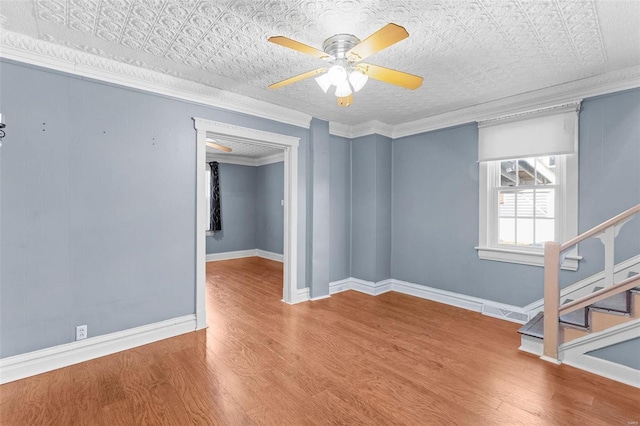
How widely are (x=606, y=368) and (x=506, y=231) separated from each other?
5.83 feet

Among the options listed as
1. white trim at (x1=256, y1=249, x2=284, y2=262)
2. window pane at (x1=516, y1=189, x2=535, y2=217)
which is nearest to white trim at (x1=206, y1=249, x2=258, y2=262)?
white trim at (x1=256, y1=249, x2=284, y2=262)

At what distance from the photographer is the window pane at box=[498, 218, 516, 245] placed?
3867 millimetres

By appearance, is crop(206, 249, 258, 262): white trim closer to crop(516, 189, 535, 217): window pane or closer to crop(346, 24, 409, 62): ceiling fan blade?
crop(516, 189, 535, 217): window pane

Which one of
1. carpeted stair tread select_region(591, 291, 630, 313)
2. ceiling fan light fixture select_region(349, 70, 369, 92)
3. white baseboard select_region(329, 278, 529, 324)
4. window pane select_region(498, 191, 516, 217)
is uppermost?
ceiling fan light fixture select_region(349, 70, 369, 92)

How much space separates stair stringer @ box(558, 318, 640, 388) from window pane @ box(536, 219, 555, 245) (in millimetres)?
1306

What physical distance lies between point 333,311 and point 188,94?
3.05 m

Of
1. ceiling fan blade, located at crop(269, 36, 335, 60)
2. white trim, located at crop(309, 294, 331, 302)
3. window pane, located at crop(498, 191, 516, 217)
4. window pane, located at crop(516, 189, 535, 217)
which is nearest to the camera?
ceiling fan blade, located at crop(269, 36, 335, 60)

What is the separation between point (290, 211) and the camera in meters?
4.30

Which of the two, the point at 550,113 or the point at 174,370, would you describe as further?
the point at 550,113

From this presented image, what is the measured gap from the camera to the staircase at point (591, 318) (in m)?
2.36

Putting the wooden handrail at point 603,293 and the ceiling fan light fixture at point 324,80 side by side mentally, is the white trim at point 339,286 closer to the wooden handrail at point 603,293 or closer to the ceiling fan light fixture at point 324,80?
the wooden handrail at point 603,293

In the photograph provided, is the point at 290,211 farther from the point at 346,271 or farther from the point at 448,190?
the point at 448,190

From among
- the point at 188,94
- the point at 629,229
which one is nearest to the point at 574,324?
the point at 629,229

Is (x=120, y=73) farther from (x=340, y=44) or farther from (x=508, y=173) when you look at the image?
(x=508, y=173)
